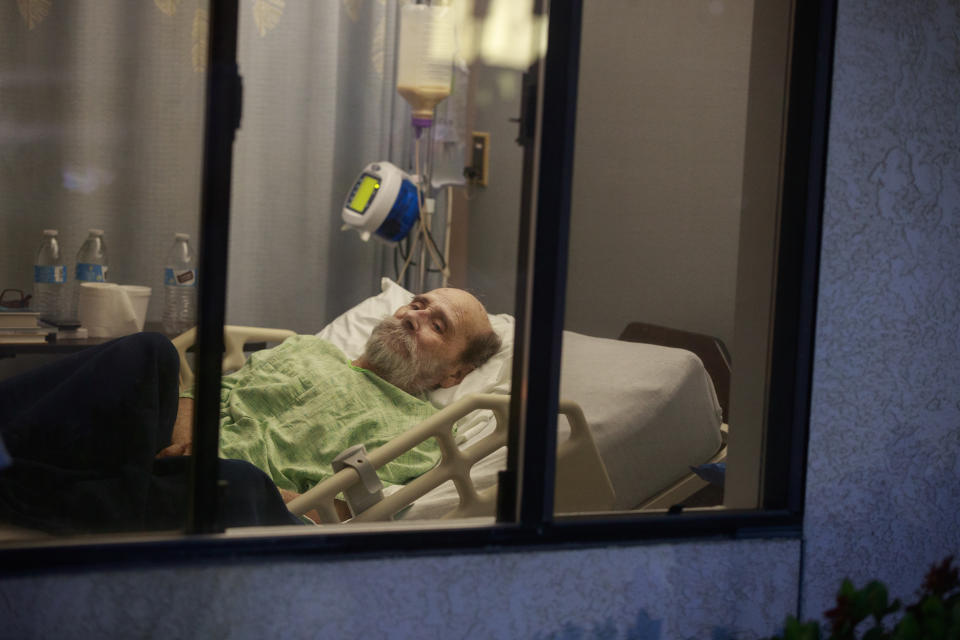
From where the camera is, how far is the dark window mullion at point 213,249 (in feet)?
3.91

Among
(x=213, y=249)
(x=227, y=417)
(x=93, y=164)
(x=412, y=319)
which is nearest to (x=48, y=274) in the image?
(x=93, y=164)

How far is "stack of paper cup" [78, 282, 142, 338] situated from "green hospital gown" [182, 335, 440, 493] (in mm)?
409

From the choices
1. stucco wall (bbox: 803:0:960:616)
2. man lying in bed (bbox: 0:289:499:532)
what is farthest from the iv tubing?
stucco wall (bbox: 803:0:960:616)

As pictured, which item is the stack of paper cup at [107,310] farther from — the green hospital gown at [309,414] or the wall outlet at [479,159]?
the wall outlet at [479,159]

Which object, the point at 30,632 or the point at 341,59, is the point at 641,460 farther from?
the point at 341,59

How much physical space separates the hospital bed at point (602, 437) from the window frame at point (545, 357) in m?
0.09

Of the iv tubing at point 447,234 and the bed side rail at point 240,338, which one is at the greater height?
the iv tubing at point 447,234

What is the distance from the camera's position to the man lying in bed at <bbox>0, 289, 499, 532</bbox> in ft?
4.88

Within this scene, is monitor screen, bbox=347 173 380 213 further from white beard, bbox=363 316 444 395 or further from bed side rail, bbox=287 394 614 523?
bed side rail, bbox=287 394 614 523

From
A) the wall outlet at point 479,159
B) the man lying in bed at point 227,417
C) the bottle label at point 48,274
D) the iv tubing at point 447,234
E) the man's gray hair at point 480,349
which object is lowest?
the man lying in bed at point 227,417

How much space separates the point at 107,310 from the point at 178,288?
0.22 meters

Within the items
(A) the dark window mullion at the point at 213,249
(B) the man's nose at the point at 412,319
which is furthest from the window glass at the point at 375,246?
(A) the dark window mullion at the point at 213,249

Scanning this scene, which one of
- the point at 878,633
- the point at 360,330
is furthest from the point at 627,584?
the point at 360,330

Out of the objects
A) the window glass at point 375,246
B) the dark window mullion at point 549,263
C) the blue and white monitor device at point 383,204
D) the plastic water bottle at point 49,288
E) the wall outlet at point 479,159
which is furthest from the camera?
the blue and white monitor device at point 383,204
